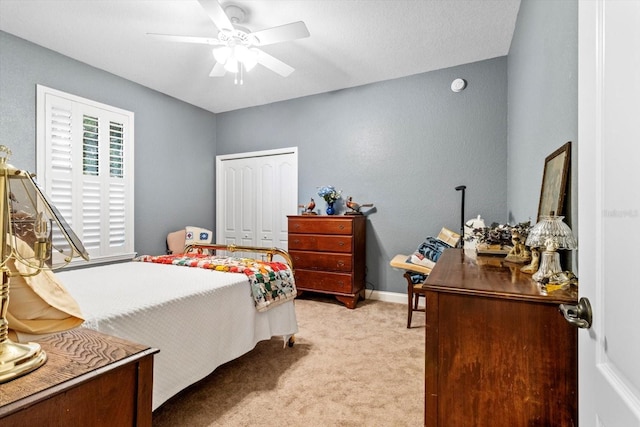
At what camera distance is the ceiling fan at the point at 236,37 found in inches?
87.2

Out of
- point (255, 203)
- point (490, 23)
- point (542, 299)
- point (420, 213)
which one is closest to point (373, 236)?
point (420, 213)

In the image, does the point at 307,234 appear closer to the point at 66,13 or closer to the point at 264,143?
the point at 264,143

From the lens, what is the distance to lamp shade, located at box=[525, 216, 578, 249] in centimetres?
110

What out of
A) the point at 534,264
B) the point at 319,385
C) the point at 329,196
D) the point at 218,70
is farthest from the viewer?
the point at 329,196

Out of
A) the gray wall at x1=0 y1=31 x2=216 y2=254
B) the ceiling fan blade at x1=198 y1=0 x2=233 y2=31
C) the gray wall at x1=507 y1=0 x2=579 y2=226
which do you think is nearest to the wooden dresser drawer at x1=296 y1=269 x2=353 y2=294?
the gray wall at x1=507 y1=0 x2=579 y2=226

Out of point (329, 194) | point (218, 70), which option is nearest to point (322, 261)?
point (329, 194)

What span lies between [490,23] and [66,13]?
3.64 metres

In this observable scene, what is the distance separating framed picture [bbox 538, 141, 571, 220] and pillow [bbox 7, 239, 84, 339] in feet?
5.88

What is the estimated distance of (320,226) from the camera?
12.5 ft

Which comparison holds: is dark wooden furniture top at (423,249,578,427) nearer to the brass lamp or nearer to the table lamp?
the table lamp

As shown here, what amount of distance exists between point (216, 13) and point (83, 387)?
229cm

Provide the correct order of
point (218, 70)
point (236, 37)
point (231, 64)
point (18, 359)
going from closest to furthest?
point (18, 359) → point (236, 37) → point (231, 64) → point (218, 70)

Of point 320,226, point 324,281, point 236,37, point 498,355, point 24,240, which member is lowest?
point 324,281

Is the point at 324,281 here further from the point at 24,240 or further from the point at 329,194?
the point at 24,240
